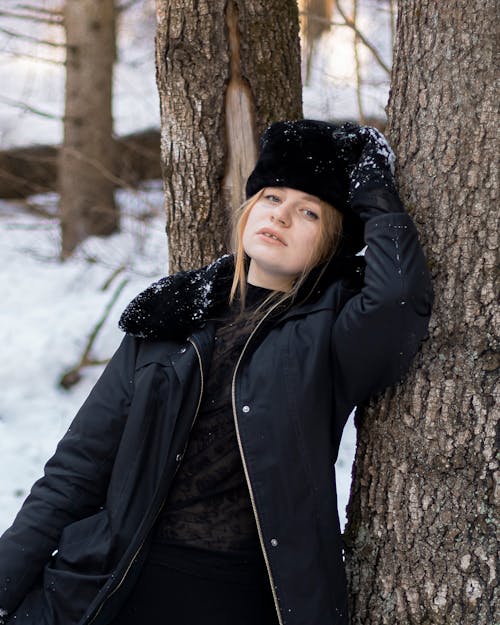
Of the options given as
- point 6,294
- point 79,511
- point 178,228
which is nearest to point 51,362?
point 6,294

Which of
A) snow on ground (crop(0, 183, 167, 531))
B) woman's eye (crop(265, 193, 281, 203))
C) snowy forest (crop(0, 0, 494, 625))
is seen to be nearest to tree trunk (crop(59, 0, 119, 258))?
snow on ground (crop(0, 183, 167, 531))

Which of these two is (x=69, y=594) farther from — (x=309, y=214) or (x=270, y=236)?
(x=309, y=214)

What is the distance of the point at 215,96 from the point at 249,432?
1661 millimetres

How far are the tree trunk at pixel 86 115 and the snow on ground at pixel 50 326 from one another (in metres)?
0.36

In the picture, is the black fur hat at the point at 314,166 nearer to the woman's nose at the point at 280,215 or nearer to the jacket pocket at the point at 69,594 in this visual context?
→ the woman's nose at the point at 280,215

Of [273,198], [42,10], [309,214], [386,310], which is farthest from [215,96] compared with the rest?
[42,10]

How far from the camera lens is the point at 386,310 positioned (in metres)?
1.96

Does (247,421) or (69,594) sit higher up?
(247,421)

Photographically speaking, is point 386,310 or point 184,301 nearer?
point 386,310

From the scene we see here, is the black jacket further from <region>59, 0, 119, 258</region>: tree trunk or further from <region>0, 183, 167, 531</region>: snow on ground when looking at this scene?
<region>59, 0, 119, 258</region>: tree trunk

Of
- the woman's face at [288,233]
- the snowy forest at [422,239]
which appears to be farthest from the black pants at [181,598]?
the woman's face at [288,233]

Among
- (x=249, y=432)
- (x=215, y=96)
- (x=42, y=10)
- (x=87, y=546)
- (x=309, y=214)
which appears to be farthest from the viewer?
(x=42, y=10)

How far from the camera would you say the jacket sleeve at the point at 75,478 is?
2.28 metres

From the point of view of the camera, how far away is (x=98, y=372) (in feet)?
21.9
